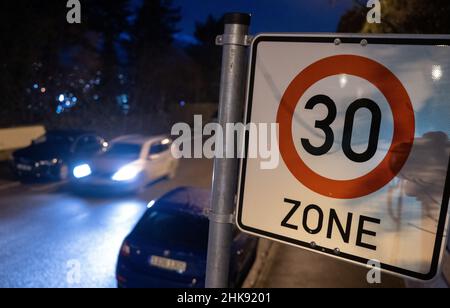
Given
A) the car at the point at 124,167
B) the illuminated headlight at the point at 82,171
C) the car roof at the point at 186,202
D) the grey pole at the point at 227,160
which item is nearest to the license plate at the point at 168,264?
the car roof at the point at 186,202

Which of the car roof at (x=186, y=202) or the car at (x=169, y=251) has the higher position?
the car roof at (x=186, y=202)

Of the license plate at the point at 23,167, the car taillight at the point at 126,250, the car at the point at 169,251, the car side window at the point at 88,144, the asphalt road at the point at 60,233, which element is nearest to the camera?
the car at the point at 169,251

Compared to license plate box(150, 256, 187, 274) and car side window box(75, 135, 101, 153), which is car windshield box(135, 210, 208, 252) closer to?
license plate box(150, 256, 187, 274)

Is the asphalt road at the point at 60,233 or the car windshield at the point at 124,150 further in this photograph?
the car windshield at the point at 124,150

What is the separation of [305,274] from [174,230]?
2.63 m

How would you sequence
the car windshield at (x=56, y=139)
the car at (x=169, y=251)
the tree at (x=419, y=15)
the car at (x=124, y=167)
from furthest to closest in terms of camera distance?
the car windshield at (x=56, y=139)
the car at (x=124, y=167)
the tree at (x=419, y=15)
the car at (x=169, y=251)

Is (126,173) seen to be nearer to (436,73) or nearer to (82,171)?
(82,171)

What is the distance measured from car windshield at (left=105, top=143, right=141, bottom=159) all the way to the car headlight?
47 centimetres

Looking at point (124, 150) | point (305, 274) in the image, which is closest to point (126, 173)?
point (124, 150)

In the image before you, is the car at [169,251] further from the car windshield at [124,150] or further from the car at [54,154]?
the car at [54,154]

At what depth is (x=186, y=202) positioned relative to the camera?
6.49m

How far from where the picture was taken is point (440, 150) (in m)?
1.19

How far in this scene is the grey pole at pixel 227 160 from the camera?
57.6 inches
